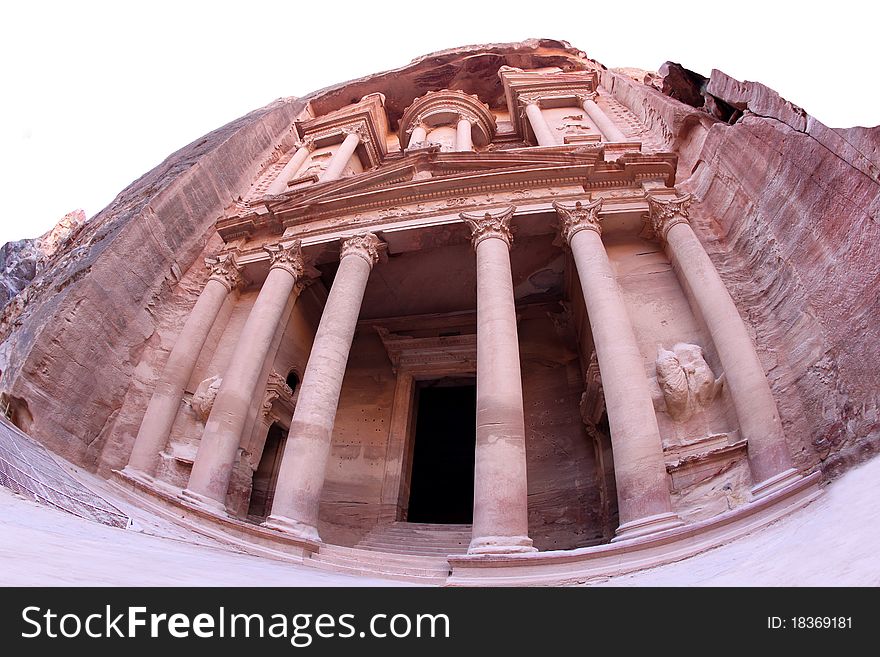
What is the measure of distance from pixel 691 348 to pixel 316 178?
1362 centimetres

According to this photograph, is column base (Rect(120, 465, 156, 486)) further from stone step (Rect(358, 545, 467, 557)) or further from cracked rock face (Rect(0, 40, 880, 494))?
stone step (Rect(358, 545, 467, 557))

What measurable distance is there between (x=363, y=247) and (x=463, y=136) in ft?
30.3

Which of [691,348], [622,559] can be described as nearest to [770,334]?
[691,348]

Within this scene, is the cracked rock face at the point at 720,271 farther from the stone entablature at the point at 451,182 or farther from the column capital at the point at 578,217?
the column capital at the point at 578,217

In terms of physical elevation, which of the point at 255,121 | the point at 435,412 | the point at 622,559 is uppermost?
the point at 255,121

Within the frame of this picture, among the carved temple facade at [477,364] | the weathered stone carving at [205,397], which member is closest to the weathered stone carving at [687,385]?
the carved temple facade at [477,364]

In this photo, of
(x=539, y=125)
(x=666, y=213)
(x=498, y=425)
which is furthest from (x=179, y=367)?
(x=539, y=125)

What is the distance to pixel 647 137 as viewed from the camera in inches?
628

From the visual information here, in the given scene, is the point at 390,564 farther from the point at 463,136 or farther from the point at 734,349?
the point at 463,136

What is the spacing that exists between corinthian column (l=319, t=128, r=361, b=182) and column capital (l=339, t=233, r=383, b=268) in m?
6.58

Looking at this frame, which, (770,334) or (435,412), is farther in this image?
(435,412)

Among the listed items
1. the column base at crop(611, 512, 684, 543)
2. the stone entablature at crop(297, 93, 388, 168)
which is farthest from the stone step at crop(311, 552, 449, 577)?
the stone entablature at crop(297, 93, 388, 168)

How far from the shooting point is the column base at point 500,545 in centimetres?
618

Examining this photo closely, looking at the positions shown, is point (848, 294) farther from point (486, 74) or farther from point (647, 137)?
point (486, 74)
